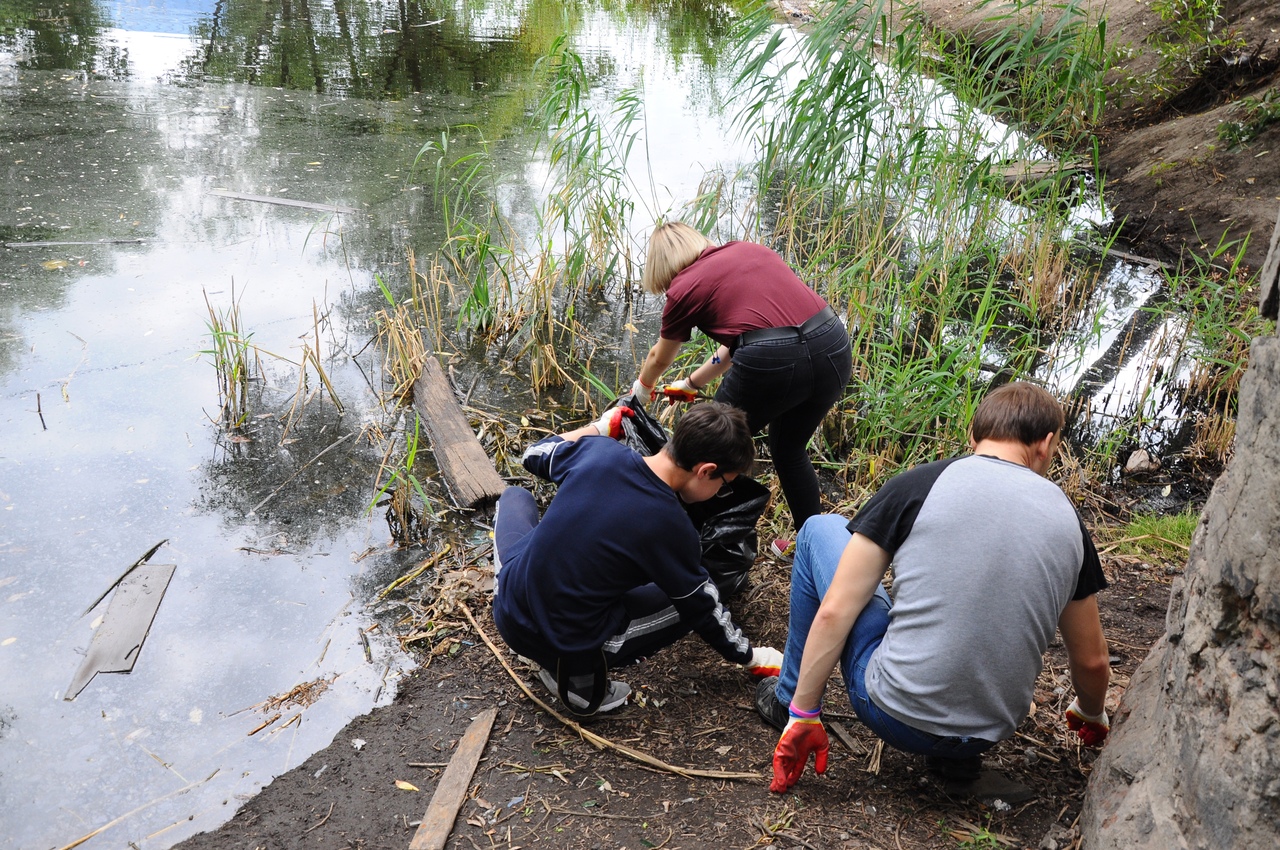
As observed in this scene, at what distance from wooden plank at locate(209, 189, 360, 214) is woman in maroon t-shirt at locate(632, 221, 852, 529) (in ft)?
11.9

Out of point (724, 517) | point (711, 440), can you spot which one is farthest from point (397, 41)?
point (711, 440)

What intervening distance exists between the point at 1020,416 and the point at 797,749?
91 cm

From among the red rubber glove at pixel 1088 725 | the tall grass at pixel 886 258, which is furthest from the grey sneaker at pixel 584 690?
the tall grass at pixel 886 258

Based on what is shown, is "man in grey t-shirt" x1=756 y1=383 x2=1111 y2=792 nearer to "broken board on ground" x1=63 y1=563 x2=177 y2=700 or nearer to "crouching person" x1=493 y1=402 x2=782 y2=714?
"crouching person" x1=493 y1=402 x2=782 y2=714

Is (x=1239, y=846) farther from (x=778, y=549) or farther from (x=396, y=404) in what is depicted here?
(x=396, y=404)

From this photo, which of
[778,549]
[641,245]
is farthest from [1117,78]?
[778,549]

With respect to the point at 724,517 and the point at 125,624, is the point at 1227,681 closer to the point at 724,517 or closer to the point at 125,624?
the point at 724,517

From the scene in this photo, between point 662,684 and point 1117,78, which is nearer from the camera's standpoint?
point 662,684

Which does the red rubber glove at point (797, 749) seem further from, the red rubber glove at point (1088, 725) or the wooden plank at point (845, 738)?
the red rubber glove at point (1088, 725)

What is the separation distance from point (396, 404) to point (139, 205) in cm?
291

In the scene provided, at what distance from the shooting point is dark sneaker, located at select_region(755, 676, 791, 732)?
244 cm

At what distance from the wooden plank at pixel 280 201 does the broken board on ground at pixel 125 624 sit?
341 centimetres

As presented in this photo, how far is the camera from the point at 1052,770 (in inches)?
89.0

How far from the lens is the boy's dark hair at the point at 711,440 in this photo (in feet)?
7.59
